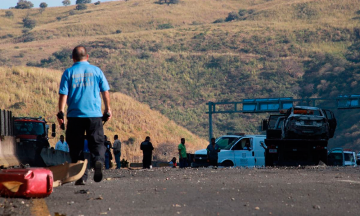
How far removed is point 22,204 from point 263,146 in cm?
1847

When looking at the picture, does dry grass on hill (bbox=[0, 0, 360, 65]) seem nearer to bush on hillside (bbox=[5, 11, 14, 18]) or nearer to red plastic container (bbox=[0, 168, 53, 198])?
bush on hillside (bbox=[5, 11, 14, 18])

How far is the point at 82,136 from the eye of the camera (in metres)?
9.50

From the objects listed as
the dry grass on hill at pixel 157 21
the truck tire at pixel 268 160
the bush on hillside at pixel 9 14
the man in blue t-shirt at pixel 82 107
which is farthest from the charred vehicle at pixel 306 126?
the bush on hillside at pixel 9 14

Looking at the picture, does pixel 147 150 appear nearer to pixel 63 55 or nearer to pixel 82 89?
pixel 82 89

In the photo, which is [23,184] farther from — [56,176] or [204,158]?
[204,158]

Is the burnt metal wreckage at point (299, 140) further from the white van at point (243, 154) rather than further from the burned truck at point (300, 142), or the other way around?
the white van at point (243, 154)

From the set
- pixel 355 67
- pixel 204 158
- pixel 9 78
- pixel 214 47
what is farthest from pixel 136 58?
pixel 204 158

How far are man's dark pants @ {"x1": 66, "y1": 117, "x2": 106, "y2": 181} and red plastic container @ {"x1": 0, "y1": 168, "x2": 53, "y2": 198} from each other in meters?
1.46

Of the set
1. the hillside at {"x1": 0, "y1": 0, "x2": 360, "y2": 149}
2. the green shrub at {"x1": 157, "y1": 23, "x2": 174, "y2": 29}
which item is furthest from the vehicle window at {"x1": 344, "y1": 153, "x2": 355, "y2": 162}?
the green shrub at {"x1": 157, "y1": 23, "x2": 174, "y2": 29}

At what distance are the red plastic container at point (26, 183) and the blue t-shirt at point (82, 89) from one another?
5.16 ft

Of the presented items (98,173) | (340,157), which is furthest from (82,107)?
(340,157)

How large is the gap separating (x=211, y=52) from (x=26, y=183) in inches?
3587

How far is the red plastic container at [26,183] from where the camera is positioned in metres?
7.88

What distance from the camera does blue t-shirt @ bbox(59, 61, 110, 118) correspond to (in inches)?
371
